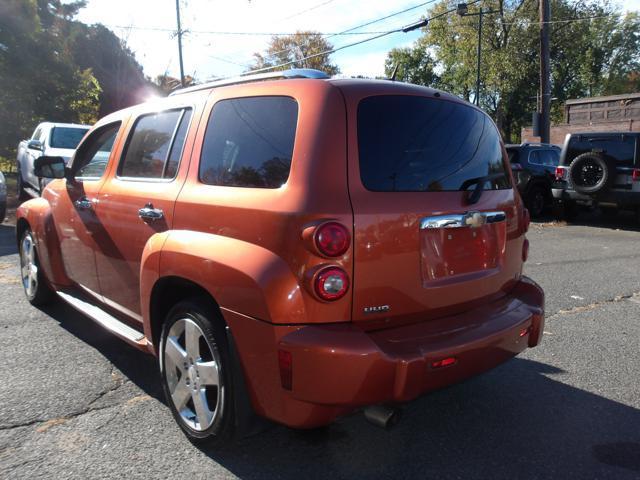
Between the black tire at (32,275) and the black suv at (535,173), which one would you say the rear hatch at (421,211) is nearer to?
the black tire at (32,275)

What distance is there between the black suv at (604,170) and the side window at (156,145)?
9299 millimetres

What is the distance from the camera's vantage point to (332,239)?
219 centimetres

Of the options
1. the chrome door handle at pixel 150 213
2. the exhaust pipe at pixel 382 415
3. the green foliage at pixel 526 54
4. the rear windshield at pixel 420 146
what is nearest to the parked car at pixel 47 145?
the chrome door handle at pixel 150 213

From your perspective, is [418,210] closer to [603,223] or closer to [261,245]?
[261,245]

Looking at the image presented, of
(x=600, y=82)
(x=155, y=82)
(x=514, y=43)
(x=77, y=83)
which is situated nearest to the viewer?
(x=77, y=83)

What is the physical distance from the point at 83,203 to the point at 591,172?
976 cm

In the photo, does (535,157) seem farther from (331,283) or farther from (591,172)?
(331,283)

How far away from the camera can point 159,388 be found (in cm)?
344

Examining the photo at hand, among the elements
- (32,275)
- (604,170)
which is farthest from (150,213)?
(604,170)

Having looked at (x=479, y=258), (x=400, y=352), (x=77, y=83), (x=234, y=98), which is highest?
(x=77, y=83)

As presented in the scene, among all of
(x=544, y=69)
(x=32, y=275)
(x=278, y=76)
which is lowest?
(x=32, y=275)

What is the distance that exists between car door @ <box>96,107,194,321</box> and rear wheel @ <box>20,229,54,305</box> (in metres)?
1.49

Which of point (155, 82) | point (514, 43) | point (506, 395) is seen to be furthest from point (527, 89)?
point (506, 395)

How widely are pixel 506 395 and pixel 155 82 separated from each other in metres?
41.9
